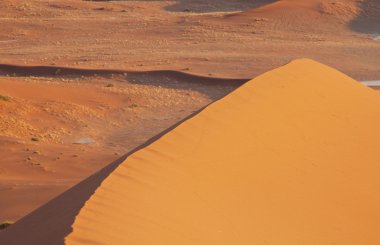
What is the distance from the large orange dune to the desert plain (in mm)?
2849

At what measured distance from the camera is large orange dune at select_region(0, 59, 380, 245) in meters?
6.86

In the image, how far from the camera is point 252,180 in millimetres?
8750

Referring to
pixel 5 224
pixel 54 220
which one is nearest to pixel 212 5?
pixel 5 224

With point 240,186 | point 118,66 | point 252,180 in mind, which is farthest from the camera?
point 118,66

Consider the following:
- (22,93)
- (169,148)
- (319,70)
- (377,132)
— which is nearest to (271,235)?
(169,148)

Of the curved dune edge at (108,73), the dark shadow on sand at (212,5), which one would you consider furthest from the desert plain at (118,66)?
the dark shadow on sand at (212,5)

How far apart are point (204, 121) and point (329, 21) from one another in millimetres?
23041

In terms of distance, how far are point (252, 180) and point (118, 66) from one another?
49.5 ft

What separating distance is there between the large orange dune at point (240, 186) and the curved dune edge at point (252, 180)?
1 cm

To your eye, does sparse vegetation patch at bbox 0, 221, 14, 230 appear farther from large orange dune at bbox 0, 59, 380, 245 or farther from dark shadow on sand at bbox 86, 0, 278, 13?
dark shadow on sand at bbox 86, 0, 278, 13

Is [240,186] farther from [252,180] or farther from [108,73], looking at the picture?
[108,73]

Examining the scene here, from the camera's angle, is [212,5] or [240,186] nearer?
[240,186]

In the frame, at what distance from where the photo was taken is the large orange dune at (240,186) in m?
6.86

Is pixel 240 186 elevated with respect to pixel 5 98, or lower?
elevated
